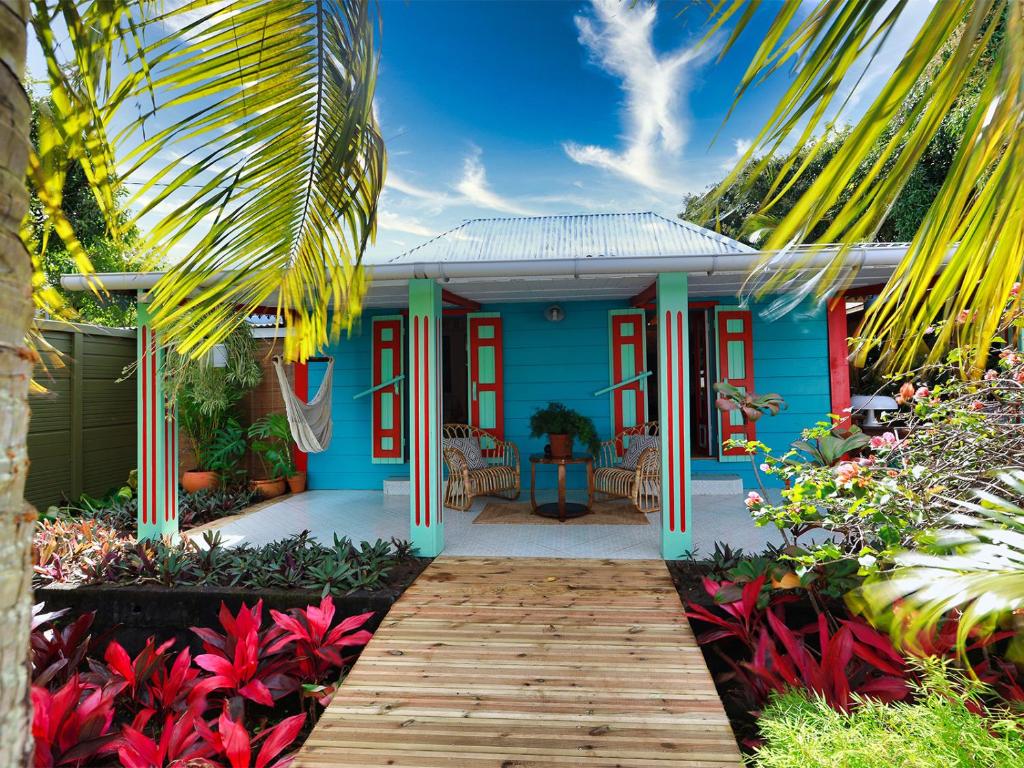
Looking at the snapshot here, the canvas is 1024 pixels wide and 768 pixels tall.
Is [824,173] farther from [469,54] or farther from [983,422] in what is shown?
[469,54]

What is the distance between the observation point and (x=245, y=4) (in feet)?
4.34

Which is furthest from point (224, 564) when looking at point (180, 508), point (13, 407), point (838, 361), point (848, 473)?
point (838, 361)

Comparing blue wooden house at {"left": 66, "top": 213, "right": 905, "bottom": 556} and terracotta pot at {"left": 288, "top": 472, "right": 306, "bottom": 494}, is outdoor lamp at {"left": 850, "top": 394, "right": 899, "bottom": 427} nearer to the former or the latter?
blue wooden house at {"left": 66, "top": 213, "right": 905, "bottom": 556}

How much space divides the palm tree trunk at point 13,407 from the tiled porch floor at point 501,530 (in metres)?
3.55

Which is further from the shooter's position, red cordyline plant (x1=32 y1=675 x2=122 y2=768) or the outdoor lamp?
the outdoor lamp

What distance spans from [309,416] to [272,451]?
4.21 ft

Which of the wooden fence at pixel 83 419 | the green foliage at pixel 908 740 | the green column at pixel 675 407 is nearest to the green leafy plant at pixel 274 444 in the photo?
the wooden fence at pixel 83 419

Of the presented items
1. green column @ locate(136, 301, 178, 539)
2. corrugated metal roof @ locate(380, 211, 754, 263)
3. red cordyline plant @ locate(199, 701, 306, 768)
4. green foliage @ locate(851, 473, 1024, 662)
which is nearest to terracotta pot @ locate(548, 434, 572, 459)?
corrugated metal roof @ locate(380, 211, 754, 263)

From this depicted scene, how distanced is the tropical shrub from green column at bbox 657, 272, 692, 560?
1874 millimetres

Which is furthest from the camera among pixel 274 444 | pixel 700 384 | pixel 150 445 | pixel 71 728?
pixel 700 384

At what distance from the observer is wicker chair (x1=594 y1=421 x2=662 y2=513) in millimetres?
5098

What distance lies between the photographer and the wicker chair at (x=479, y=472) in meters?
5.50

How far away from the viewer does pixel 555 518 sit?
17.2 feet

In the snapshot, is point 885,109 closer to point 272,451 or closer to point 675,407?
point 675,407
